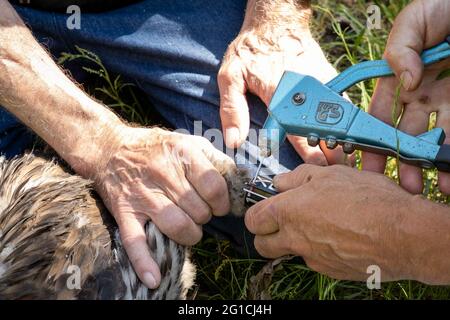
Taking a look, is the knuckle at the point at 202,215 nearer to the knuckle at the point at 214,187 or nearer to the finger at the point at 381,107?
the knuckle at the point at 214,187

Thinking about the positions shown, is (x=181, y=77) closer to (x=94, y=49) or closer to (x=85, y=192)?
(x=94, y=49)

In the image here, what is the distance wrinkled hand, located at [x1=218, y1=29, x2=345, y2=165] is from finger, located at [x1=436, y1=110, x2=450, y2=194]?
1.13ft

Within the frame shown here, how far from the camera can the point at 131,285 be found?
2.24 meters

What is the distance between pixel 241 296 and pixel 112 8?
1.24 metres

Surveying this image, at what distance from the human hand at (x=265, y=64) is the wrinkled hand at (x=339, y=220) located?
16.2 inches

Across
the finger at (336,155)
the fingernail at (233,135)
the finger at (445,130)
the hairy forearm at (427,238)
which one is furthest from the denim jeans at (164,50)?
the hairy forearm at (427,238)

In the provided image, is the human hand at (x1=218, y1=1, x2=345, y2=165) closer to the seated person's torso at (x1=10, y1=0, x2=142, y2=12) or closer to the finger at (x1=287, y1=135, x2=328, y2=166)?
the finger at (x1=287, y1=135, x2=328, y2=166)

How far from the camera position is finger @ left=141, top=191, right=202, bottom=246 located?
7.63 feet

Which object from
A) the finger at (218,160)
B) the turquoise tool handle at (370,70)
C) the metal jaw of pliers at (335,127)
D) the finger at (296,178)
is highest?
the turquoise tool handle at (370,70)

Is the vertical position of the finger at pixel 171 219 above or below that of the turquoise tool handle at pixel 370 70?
below

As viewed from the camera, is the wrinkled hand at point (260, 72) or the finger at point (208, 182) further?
the wrinkled hand at point (260, 72)

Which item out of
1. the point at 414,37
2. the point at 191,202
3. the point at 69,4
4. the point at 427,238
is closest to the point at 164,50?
the point at 69,4

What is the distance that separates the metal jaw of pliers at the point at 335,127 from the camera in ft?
6.95

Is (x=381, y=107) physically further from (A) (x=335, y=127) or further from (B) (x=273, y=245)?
(B) (x=273, y=245)
